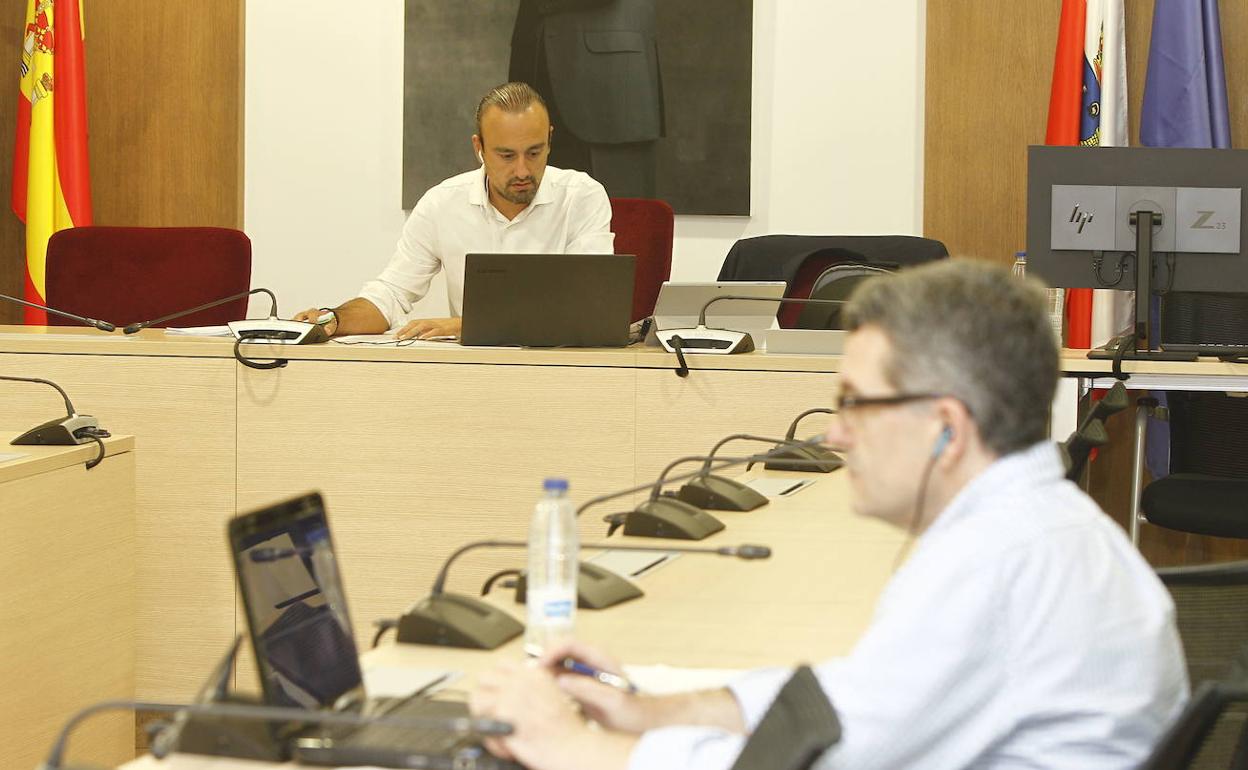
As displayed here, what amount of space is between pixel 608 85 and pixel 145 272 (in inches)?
72.9

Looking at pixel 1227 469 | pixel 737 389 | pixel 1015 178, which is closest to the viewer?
pixel 737 389

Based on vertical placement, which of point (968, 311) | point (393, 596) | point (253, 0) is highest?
point (253, 0)

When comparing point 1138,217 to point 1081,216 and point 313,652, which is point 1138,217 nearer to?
point 1081,216

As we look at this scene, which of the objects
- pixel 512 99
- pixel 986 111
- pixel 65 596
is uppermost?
pixel 986 111

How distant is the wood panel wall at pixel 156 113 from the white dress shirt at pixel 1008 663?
460cm

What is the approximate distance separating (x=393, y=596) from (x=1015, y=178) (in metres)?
2.85

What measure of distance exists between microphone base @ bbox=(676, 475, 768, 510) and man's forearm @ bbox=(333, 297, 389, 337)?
5.39 ft

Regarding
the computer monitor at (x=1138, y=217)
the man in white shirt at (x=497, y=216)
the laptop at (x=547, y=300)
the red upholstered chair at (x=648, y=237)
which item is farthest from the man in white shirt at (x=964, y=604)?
the man in white shirt at (x=497, y=216)

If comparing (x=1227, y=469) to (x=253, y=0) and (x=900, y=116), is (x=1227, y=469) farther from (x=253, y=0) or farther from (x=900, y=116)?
(x=253, y=0)

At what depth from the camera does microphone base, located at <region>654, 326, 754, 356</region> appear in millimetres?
3061

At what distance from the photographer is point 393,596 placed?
9.98 ft

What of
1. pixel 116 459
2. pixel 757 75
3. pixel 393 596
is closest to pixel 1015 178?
pixel 757 75

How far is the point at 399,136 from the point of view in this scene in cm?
507

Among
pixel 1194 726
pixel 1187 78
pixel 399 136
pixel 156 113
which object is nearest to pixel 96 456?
pixel 1194 726
